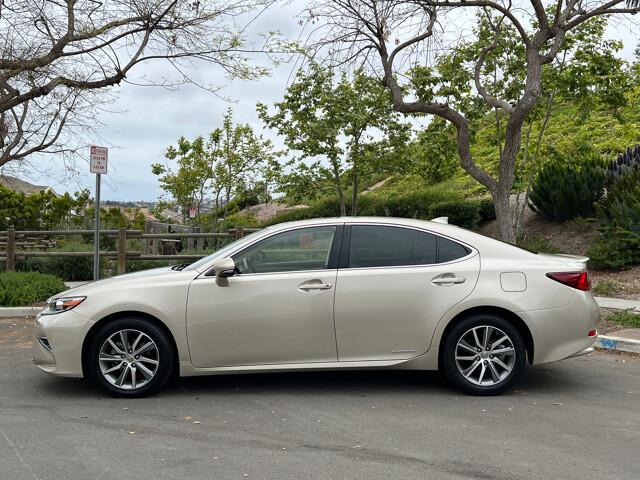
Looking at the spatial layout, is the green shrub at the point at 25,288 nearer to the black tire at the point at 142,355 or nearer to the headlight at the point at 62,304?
the headlight at the point at 62,304

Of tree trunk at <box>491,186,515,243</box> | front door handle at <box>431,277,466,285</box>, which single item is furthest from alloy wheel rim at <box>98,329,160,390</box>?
tree trunk at <box>491,186,515,243</box>

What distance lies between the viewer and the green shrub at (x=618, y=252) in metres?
13.9

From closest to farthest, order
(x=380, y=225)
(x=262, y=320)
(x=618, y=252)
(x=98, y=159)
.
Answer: (x=262, y=320) < (x=380, y=225) < (x=98, y=159) < (x=618, y=252)

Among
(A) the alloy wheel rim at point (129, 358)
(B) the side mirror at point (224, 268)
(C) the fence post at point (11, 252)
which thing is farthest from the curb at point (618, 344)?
(C) the fence post at point (11, 252)

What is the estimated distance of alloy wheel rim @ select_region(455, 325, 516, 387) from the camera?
20.8 feet

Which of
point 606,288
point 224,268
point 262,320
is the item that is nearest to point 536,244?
point 606,288

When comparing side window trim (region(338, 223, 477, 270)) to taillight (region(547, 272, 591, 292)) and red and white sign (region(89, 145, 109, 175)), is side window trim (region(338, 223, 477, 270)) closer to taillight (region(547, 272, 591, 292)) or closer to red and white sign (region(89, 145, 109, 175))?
taillight (region(547, 272, 591, 292))

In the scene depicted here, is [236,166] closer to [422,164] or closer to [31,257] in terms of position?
[422,164]

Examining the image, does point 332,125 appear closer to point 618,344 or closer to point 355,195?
point 355,195

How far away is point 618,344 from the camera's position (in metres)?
8.66

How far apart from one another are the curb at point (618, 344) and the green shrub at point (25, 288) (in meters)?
8.53

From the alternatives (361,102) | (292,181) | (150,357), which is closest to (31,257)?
(292,181)

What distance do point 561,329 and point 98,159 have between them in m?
7.63

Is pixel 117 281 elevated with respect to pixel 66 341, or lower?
elevated
